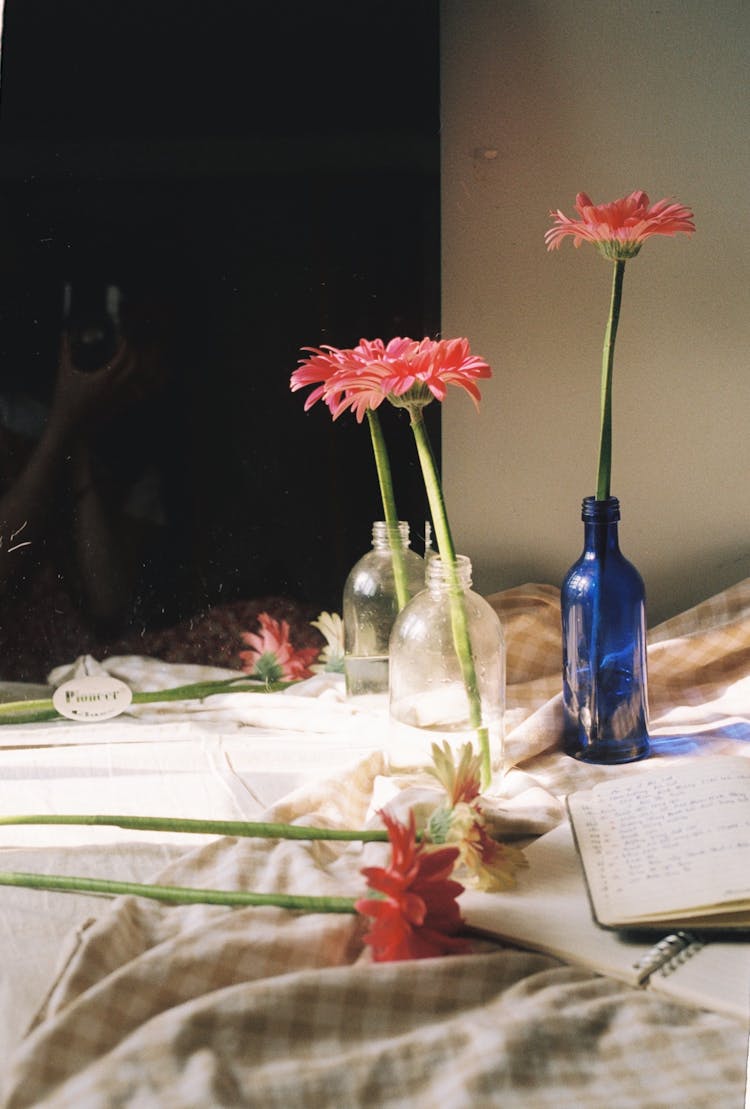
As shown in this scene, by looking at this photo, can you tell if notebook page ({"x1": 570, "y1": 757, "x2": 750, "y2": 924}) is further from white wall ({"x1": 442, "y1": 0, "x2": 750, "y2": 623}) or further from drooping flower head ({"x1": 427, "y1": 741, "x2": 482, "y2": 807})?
white wall ({"x1": 442, "y1": 0, "x2": 750, "y2": 623})

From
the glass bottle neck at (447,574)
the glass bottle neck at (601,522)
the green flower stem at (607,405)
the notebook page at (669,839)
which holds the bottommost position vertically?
the notebook page at (669,839)

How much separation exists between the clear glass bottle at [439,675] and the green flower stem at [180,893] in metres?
0.27

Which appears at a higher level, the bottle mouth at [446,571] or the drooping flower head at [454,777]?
the bottle mouth at [446,571]

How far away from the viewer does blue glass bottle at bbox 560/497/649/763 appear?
40.8 inches

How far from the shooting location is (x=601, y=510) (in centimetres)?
104

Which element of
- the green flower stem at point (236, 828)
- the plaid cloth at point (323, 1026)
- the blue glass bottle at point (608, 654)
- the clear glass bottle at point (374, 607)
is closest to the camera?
the plaid cloth at point (323, 1026)

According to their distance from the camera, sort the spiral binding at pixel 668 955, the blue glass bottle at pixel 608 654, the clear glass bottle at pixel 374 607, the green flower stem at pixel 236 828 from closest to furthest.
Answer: the spiral binding at pixel 668 955 < the green flower stem at pixel 236 828 < the blue glass bottle at pixel 608 654 < the clear glass bottle at pixel 374 607

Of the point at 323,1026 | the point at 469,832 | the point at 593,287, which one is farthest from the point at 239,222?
the point at 323,1026

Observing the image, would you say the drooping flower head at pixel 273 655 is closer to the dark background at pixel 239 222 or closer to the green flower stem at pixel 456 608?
the dark background at pixel 239 222

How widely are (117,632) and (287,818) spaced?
38 centimetres

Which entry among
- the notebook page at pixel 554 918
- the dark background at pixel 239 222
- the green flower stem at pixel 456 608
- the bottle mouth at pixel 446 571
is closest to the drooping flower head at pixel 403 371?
the green flower stem at pixel 456 608

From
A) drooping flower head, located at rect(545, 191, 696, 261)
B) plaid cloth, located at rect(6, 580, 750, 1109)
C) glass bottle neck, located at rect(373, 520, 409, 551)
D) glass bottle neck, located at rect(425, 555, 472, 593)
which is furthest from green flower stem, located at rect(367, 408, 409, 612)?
plaid cloth, located at rect(6, 580, 750, 1109)

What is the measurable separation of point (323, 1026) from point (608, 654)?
54 cm

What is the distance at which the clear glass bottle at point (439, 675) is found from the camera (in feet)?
3.12
